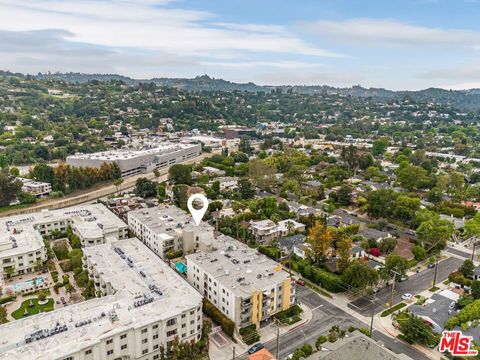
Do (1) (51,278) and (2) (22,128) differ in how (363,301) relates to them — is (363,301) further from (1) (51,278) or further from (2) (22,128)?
(2) (22,128)

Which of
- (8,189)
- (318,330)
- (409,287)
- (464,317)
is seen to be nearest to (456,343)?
(464,317)

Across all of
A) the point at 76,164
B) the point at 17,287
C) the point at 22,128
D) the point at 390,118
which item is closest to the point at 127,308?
the point at 17,287

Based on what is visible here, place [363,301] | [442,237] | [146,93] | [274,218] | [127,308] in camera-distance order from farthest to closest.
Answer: [146,93] < [274,218] < [442,237] < [363,301] < [127,308]

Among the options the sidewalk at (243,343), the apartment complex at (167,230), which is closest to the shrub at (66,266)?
the apartment complex at (167,230)

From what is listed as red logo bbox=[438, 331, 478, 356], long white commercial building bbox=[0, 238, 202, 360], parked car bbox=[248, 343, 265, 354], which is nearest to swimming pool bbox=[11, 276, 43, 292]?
long white commercial building bbox=[0, 238, 202, 360]

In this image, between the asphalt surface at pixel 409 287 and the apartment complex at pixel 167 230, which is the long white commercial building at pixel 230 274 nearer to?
the apartment complex at pixel 167 230

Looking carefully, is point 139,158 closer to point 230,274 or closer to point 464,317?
point 230,274
